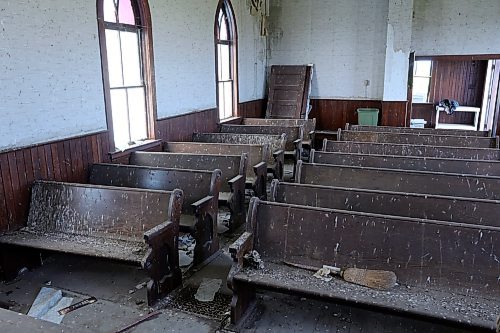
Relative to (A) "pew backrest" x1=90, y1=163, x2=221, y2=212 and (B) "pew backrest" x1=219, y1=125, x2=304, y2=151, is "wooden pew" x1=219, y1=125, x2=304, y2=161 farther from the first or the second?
(A) "pew backrest" x1=90, y1=163, x2=221, y2=212

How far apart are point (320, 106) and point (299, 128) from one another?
2.94 m

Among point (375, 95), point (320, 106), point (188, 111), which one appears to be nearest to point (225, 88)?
point (188, 111)

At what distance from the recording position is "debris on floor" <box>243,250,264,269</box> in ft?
8.50

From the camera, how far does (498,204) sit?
267 cm

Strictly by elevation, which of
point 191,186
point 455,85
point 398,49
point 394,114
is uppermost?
point 398,49

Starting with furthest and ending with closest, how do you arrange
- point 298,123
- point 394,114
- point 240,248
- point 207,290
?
1. point 394,114
2. point 298,123
3. point 207,290
4. point 240,248

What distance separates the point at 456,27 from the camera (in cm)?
777

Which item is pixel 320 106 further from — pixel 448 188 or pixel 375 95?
pixel 448 188

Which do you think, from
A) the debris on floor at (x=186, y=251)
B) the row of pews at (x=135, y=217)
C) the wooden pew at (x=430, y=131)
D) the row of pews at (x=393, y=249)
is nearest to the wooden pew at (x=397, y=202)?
the row of pews at (x=393, y=249)

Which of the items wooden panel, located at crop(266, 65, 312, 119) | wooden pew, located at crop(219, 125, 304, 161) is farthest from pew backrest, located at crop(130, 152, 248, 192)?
wooden panel, located at crop(266, 65, 312, 119)

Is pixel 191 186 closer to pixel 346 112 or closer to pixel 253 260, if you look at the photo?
pixel 253 260

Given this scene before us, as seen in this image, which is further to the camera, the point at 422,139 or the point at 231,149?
the point at 422,139

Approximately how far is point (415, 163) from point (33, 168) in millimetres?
3488

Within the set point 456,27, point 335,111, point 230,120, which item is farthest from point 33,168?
point 456,27
